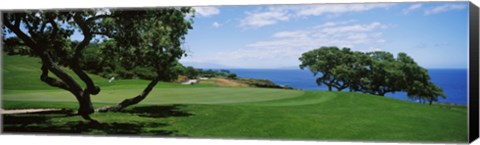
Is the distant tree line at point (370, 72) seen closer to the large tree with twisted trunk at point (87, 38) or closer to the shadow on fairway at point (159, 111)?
the shadow on fairway at point (159, 111)

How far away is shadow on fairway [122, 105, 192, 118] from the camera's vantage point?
549 inches

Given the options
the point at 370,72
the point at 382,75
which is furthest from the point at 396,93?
the point at 370,72

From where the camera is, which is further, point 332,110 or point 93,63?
point 93,63

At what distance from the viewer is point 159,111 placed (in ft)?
46.3

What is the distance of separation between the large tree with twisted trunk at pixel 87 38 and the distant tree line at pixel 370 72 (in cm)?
300

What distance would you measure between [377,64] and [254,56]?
2474 mm

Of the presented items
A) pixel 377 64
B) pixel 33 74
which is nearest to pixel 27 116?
pixel 33 74

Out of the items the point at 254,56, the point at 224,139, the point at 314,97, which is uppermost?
the point at 254,56

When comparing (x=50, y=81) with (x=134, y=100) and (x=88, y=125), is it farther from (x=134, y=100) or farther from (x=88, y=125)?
(x=134, y=100)

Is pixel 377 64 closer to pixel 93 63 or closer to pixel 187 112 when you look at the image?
pixel 187 112

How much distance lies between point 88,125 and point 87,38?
189cm

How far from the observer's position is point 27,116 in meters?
14.8

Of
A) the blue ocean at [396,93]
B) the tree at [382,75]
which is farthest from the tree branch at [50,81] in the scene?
the tree at [382,75]

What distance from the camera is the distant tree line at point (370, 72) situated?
41.6 ft
